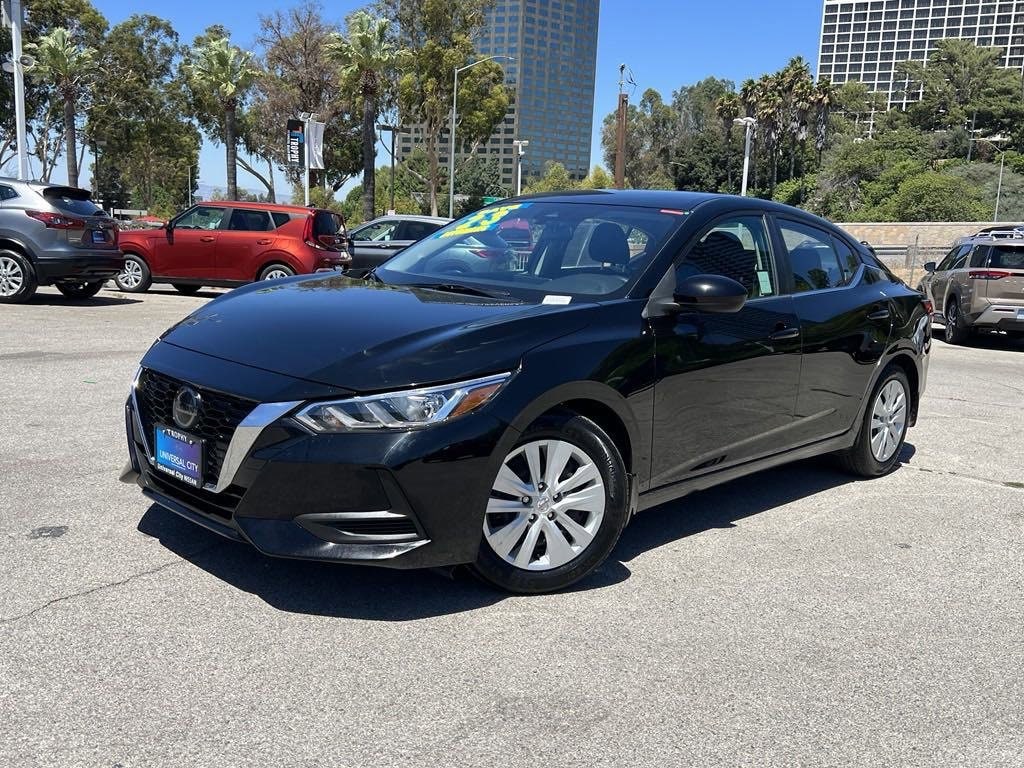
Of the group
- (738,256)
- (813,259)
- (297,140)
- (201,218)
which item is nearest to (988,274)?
(813,259)

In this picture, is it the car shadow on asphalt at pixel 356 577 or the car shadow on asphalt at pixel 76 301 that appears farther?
the car shadow on asphalt at pixel 76 301

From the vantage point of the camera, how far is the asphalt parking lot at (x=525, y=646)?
2736 millimetres

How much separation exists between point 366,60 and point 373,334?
38.1 m

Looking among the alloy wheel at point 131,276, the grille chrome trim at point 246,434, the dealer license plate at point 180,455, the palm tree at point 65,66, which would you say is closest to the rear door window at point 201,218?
the alloy wheel at point 131,276

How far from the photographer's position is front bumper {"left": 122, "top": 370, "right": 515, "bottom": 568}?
3.25 metres

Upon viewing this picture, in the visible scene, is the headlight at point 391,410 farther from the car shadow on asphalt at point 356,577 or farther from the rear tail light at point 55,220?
the rear tail light at point 55,220

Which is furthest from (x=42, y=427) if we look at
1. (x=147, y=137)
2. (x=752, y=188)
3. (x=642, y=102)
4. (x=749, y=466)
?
(x=642, y=102)

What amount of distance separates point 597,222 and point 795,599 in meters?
1.98

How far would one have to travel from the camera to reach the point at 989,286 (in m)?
13.8

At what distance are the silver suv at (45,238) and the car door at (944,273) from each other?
40.6 feet

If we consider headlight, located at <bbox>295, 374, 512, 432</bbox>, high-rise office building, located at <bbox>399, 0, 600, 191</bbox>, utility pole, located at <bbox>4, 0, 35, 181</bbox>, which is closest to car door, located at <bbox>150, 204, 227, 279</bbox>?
utility pole, located at <bbox>4, 0, 35, 181</bbox>

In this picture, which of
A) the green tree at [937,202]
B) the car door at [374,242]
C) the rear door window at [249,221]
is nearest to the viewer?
the rear door window at [249,221]

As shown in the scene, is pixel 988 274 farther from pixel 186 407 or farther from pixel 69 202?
pixel 186 407

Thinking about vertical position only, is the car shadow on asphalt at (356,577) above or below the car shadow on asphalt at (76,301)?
below
